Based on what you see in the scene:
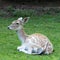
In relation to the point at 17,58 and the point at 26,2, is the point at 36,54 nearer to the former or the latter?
the point at 17,58

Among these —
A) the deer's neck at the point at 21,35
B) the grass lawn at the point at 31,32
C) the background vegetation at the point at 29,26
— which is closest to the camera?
the grass lawn at the point at 31,32

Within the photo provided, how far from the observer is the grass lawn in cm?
827

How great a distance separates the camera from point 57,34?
1182cm

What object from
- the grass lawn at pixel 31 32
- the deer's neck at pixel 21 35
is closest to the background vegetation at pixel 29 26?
the grass lawn at pixel 31 32

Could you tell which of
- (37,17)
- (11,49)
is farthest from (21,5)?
(11,49)

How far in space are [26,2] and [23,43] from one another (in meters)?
10.1

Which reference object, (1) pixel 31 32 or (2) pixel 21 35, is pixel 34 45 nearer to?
(2) pixel 21 35

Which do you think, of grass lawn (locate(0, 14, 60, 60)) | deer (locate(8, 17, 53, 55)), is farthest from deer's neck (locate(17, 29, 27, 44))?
grass lawn (locate(0, 14, 60, 60))

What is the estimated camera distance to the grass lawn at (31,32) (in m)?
8.27

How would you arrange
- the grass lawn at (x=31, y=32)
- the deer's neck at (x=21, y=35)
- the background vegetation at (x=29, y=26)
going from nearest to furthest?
1. the grass lawn at (x=31, y=32)
2. the background vegetation at (x=29, y=26)
3. the deer's neck at (x=21, y=35)

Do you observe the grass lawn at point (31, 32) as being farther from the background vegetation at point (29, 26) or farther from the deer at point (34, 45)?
the deer at point (34, 45)

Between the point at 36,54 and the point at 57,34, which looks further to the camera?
the point at 57,34

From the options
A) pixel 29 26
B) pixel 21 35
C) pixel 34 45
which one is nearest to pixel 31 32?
pixel 29 26

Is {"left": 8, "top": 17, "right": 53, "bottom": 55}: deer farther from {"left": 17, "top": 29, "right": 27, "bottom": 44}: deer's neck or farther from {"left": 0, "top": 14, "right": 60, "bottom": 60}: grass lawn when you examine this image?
{"left": 0, "top": 14, "right": 60, "bottom": 60}: grass lawn
